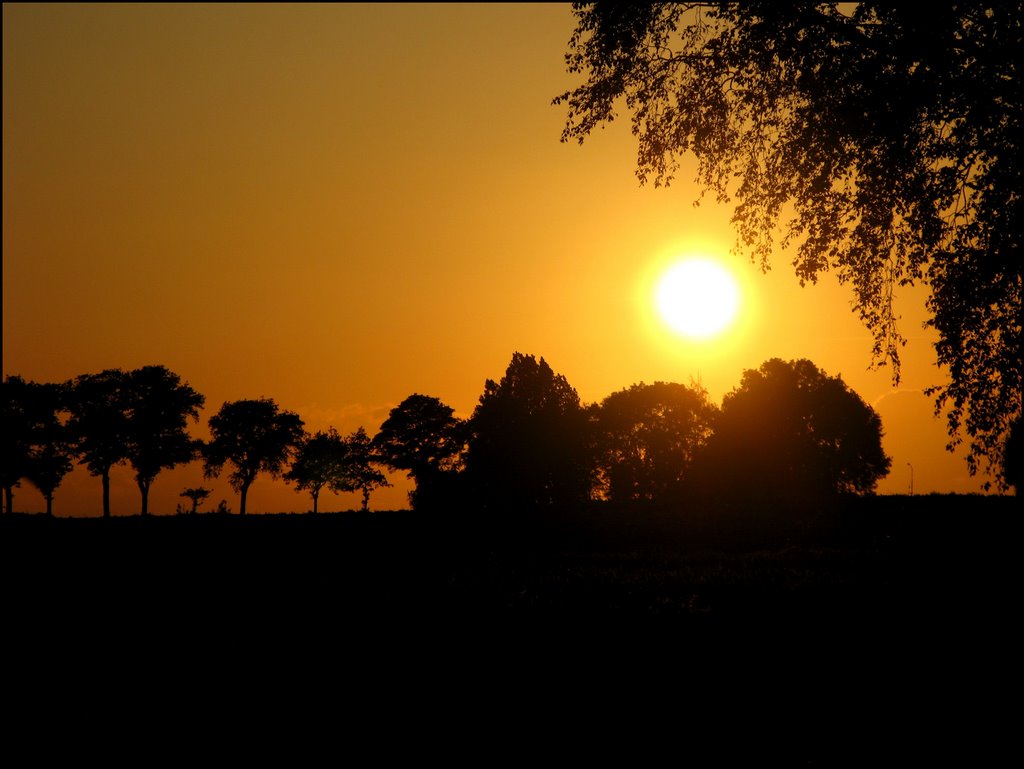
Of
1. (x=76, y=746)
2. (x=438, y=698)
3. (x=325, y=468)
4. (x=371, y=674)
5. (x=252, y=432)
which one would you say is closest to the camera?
(x=76, y=746)

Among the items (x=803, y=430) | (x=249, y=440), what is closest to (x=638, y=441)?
(x=803, y=430)

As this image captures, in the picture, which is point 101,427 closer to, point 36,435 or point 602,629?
point 36,435

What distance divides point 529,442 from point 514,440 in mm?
1243

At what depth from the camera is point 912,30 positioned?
12719mm

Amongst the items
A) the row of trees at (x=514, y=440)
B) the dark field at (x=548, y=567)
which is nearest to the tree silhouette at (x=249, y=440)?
the row of trees at (x=514, y=440)

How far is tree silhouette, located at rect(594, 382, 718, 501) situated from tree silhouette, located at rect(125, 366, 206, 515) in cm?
3996

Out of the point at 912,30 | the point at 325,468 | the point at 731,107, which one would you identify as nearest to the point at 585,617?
the point at 731,107

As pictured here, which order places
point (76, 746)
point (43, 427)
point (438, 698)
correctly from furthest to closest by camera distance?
1. point (43, 427)
2. point (438, 698)
3. point (76, 746)

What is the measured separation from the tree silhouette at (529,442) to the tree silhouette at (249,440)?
2017 cm

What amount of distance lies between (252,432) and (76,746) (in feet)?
225

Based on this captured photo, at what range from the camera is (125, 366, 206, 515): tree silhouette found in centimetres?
6600

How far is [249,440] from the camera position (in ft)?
249

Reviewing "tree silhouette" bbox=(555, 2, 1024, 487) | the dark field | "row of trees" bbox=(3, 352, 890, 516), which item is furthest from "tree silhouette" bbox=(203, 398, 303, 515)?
"tree silhouette" bbox=(555, 2, 1024, 487)

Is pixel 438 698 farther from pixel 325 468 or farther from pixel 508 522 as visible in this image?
pixel 325 468
